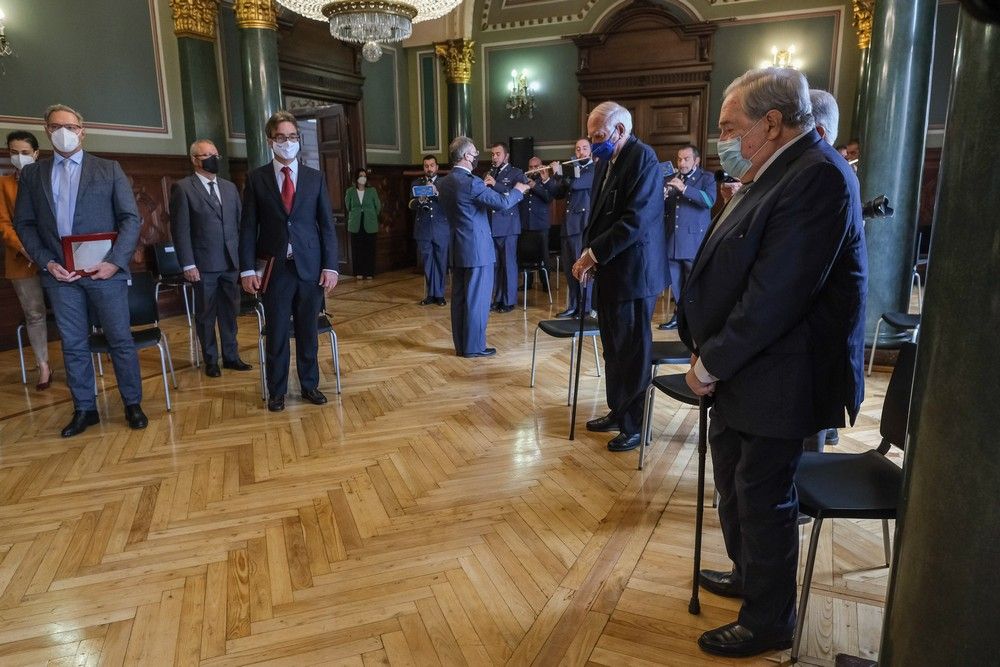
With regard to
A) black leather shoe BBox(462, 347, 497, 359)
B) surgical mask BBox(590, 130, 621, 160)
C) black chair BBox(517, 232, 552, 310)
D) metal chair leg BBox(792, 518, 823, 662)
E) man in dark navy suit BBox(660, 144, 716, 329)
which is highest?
surgical mask BBox(590, 130, 621, 160)

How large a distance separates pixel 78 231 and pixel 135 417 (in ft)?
3.34

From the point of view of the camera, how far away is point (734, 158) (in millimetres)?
1830

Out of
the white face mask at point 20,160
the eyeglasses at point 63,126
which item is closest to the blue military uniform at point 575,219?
the eyeglasses at point 63,126

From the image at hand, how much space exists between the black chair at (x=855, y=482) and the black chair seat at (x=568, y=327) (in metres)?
1.81

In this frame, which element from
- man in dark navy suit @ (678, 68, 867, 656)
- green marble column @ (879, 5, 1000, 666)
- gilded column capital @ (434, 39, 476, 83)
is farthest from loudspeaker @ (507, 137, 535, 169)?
green marble column @ (879, 5, 1000, 666)

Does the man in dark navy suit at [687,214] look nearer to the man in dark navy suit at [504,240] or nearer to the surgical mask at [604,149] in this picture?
the man in dark navy suit at [504,240]

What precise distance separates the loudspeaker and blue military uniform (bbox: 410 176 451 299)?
2.60 meters

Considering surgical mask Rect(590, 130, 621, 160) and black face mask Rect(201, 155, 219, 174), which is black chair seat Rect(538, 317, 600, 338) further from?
black face mask Rect(201, 155, 219, 174)

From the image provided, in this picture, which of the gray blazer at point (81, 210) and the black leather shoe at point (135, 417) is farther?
the black leather shoe at point (135, 417)

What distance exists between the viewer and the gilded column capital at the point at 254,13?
6449 mm

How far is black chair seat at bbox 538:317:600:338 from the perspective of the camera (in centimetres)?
376

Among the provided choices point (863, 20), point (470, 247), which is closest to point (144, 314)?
point (470, 247)

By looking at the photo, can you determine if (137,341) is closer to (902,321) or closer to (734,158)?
(734,158)

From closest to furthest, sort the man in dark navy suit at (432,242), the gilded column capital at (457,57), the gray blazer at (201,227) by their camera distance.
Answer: the gray blazer at (201,227) → the man in dark navy suit at (432,242) → the gilded column capital at (457,57)
